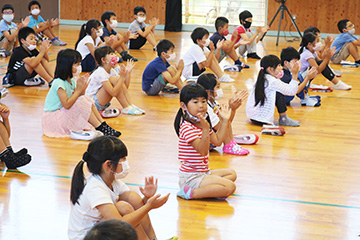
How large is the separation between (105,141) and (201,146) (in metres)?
0.81

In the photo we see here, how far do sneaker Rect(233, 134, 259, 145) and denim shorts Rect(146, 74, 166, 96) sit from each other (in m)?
1.82

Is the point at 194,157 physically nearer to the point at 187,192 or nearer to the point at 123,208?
the point at 187,192

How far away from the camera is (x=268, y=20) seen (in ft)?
40.0

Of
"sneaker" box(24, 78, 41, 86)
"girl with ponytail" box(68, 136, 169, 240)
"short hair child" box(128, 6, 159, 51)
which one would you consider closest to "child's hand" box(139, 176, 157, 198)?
"girl with ponytail" box(68, 136, 169, 240)

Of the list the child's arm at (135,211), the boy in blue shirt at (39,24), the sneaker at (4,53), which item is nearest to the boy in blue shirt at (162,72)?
the sneaker at (4,53)

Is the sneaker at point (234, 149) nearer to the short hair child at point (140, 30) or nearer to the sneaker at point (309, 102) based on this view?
the sneaker at point (309, 102)

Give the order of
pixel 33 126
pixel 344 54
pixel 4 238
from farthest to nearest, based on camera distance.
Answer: pixel 344 54, pixel 33 126, pixel 4 238

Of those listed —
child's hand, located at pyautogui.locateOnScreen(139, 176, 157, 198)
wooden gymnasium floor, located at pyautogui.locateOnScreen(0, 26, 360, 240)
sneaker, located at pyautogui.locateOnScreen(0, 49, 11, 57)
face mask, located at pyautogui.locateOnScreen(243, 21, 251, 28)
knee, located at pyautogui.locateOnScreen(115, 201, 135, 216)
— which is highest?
face mask, located at pyautogui.locateOnScreen(243, 21, 251, 28)

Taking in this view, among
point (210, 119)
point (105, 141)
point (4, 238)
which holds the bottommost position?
point (4, 238)

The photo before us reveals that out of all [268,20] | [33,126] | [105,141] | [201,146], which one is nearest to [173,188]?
[201,146]

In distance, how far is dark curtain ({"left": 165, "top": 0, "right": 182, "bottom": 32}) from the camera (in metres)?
12.5

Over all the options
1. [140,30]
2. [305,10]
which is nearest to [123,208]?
[140,30]

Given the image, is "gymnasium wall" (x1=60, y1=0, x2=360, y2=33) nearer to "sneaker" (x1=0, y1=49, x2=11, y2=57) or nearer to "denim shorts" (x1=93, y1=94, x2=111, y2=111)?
"sneaker" (x1=0, y1=49, x2=11, y2=57)

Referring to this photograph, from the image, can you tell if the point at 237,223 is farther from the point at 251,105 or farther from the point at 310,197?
the point at 251,105
